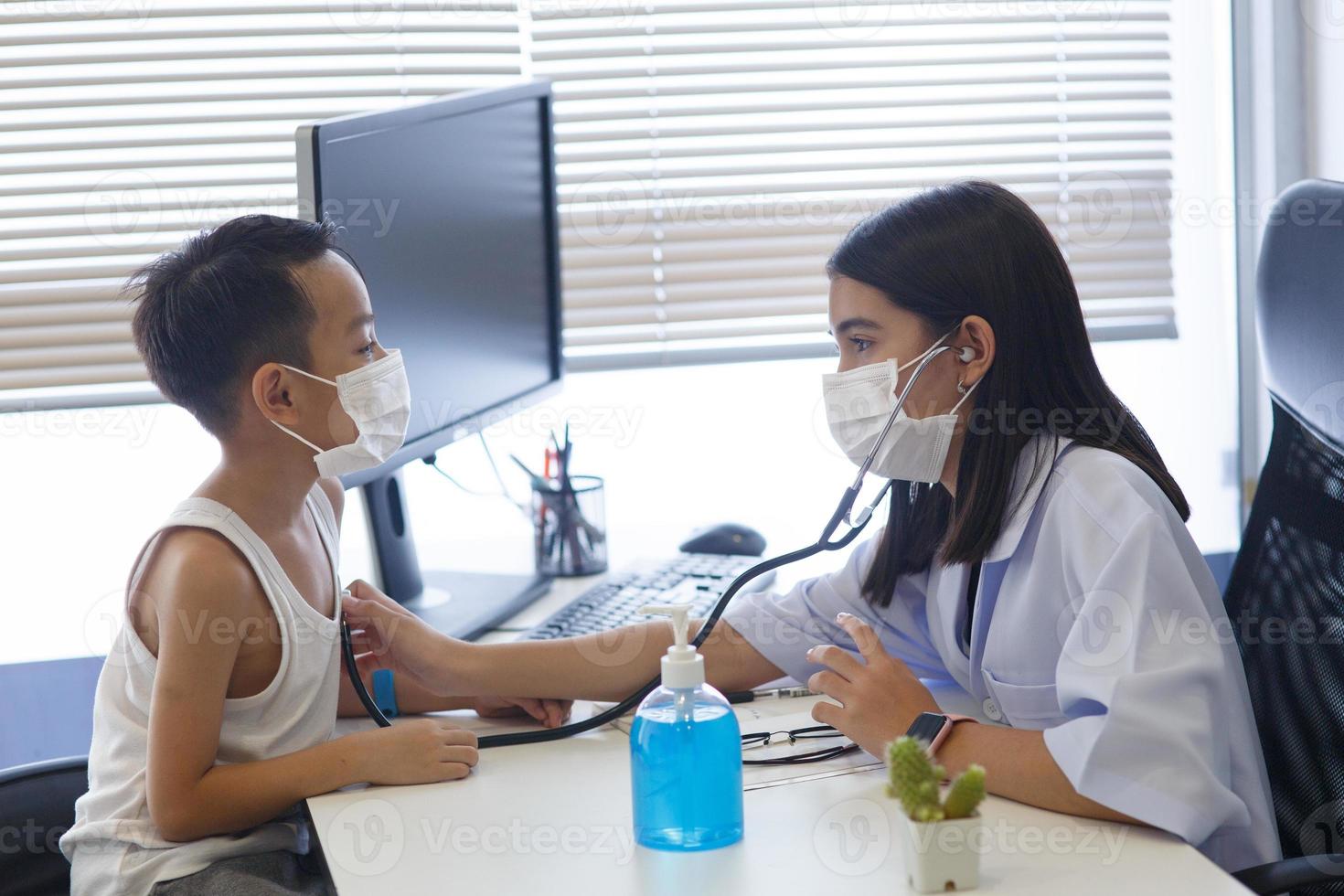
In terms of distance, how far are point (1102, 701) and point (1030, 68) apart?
1.56 metres

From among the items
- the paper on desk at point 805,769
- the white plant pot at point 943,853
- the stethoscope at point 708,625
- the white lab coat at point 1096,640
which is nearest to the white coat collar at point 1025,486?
the white lab coat at point 1096,640

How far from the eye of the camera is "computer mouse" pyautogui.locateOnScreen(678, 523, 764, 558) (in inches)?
68.1

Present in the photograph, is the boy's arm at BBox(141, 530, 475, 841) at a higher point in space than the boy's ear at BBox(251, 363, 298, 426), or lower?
lower

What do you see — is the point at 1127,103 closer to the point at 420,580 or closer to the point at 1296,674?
the point at 1296,674

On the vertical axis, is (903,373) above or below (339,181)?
below

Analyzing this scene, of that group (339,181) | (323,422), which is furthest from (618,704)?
(339,181)

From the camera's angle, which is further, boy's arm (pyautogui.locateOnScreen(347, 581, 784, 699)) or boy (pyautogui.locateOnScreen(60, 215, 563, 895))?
boy's arm (pyautogui.locateOnScreen(347, 581, 784, 699))

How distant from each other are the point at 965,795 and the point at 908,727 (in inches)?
10.0

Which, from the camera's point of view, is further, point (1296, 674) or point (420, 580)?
point (420, 580)

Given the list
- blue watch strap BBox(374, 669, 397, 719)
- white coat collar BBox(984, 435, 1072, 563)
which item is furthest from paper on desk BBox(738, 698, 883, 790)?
blue watch strap BBox(374, 669, 397, 719)

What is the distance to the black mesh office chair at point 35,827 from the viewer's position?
1173mm

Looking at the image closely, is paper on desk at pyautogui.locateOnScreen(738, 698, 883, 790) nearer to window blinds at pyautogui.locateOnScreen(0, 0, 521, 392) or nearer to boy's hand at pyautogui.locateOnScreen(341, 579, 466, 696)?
boy's hand at pyautogui.locateOnScreen(341, 579, 466, 696)

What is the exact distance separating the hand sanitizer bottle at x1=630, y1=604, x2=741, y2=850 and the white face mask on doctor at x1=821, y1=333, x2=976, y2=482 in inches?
14.3

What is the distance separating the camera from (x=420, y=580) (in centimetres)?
157
